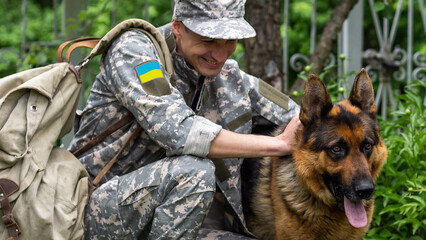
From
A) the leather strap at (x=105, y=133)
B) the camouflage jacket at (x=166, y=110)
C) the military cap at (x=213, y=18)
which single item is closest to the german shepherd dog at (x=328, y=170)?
the camouflage jacket at (x=166, y=110)

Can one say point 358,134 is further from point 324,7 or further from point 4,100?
point 324,7

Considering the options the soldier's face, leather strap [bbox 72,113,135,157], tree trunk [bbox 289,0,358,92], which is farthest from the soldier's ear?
tree trunk [bbox 289,0,358,92]

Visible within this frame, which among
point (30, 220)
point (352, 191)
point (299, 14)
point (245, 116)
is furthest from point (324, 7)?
point (30, 220)

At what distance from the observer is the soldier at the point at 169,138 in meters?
2.67

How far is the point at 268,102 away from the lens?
341 cm

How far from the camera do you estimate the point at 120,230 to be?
2.74 meters

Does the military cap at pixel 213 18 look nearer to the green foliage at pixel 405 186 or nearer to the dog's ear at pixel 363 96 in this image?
the dog's ear at pixel 363 96

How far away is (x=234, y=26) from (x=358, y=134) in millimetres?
829

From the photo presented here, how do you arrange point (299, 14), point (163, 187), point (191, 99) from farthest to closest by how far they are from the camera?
1. point (299, 14)
2. point (191, 99)
3. point (163, 187)

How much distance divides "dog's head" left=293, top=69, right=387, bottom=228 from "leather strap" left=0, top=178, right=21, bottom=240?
55.7 inches

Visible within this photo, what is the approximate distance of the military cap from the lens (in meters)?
2.83

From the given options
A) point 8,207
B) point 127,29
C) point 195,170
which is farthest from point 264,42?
point 8,207

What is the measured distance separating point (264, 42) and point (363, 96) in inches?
62.8

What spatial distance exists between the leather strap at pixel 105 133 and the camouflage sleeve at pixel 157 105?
0.17 meters
